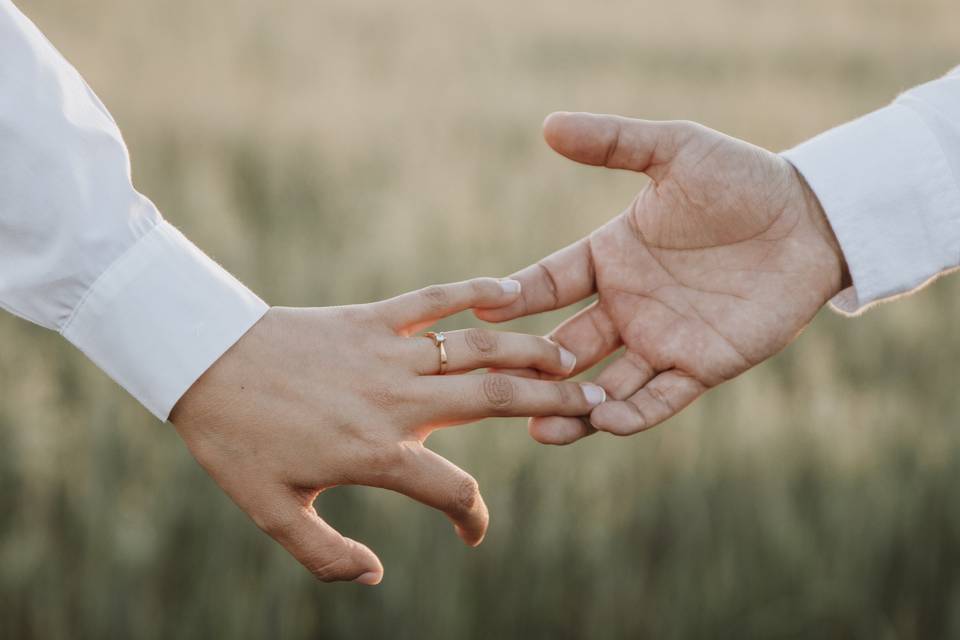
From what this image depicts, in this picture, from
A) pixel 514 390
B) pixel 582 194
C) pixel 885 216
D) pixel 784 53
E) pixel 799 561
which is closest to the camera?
pixel 514 390

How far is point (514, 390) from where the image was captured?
1683mm

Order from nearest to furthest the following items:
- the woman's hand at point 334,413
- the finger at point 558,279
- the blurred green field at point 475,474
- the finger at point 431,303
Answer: the woman's hand at point 334,413
the finger at point 431,303
the finger at point 558,279
the blurred green field at point 475,474

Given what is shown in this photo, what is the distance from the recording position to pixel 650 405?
1.82 metres

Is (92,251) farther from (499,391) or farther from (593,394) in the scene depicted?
(593,394)

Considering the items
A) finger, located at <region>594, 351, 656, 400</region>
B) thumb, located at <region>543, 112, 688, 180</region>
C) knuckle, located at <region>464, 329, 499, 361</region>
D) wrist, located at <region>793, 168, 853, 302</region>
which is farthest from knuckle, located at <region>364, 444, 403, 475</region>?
wrist, located at <region>793, 168, 853, 302</region>

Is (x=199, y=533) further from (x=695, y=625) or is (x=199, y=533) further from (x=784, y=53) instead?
(x=784, y=53)

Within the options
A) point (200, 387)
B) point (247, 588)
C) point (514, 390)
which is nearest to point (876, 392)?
point (514, 390)

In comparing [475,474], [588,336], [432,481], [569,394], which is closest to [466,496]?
[432,481]

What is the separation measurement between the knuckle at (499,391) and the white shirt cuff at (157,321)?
1.37 ft

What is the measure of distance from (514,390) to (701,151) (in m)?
0.56

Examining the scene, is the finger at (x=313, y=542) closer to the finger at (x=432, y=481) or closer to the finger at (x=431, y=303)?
the finger at (x=432, y=481)

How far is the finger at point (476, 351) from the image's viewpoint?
5.49 feet

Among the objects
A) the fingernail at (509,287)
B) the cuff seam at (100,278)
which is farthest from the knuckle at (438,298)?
the cuff seam at (100,278)

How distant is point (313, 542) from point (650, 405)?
26.1 inches
